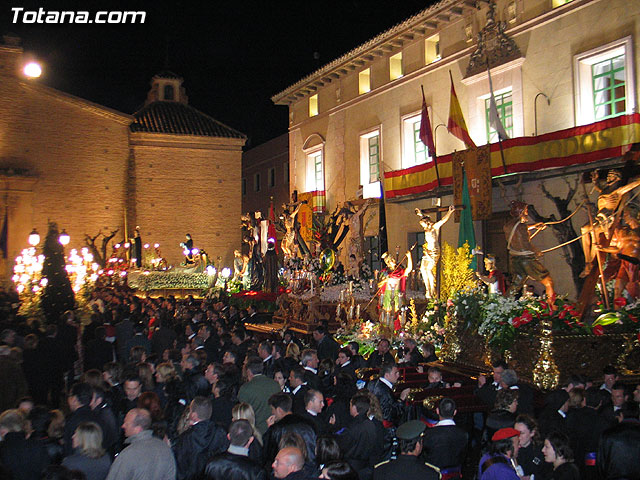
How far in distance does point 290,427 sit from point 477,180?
628 inches

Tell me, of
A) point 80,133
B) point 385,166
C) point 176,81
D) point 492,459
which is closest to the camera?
point 492,459

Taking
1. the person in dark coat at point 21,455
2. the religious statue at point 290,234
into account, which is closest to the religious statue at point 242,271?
the religious statue at point 290,234

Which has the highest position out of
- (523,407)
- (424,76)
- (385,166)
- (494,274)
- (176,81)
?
(176,81)

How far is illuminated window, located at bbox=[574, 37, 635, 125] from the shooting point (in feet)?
53.6

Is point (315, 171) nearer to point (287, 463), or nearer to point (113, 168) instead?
point (113, 168)

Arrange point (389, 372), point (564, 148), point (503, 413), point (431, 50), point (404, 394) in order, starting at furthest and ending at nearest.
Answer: point (431, 50) < point (564, 148) < point (404, 394) < point (389, 372) < point (503, 413)

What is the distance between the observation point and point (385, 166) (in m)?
26.6

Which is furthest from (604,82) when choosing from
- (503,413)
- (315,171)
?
(315,171)

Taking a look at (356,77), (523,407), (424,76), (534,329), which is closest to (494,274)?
(534,329)

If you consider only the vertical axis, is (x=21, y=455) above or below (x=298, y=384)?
below

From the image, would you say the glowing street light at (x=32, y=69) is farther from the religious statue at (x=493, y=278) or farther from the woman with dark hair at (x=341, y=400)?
the religious statue at (x=493, y=278)

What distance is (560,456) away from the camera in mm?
4762

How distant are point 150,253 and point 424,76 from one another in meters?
19.0

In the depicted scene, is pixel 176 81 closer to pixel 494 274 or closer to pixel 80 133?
pixel 80 133
